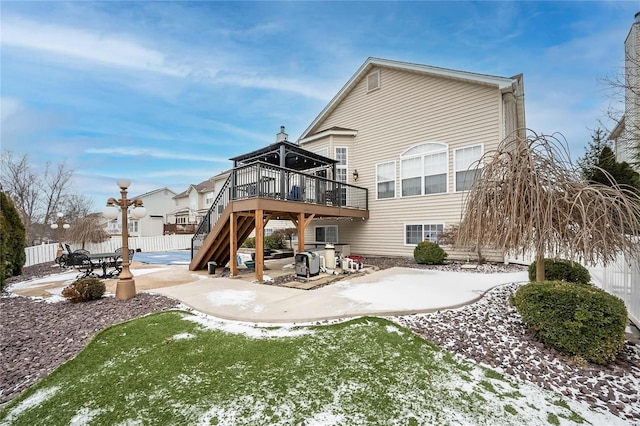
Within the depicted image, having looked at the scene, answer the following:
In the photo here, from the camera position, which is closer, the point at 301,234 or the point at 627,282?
the point at 627,282

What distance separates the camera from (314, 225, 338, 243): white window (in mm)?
15310

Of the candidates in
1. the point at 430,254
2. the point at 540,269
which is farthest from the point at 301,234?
the point at 540,269

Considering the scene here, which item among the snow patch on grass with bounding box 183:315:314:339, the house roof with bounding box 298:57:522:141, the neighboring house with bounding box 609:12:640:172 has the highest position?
the house roof with bounding box 298:57:522:141

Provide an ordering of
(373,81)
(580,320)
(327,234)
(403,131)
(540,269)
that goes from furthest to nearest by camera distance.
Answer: (327,234)
(373,81)
(403,131)
(540,269)
(580,320)

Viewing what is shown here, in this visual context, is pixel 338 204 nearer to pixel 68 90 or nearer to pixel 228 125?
pixel 68 90

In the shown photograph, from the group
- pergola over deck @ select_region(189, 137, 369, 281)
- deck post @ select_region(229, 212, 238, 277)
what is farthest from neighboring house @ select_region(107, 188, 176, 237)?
deck post @ select_region(229, 212, 238, 277)

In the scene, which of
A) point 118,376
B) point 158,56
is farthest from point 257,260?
point 158,56

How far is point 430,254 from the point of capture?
422 inches

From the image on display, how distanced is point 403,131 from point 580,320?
10.6 meters

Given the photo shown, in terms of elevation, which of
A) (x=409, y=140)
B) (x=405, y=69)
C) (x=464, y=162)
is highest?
(x=405, y=69)

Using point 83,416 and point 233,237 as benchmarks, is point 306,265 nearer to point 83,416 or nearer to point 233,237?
point 233,237

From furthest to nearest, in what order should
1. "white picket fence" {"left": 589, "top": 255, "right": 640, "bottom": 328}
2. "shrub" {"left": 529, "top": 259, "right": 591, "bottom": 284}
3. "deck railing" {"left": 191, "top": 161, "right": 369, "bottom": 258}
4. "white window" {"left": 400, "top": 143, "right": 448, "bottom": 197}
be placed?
"white window" {"left": 400, "top": 143, "right": 448, "bottom": 197}, "deck railing" {"left": 191, "top": 161, "right": 369, "bottom": 258}, "shrub" {"left": 529, "top": 259, "right": 591, "bottom": 284}, "white picket fence" {"left": 589, "top": 255, "right": 640, "bottom": 328}

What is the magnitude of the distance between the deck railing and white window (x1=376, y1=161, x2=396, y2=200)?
75 cm

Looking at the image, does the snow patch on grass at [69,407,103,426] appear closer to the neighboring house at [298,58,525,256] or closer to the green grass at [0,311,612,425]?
the green grass at [0,311,612,425]
